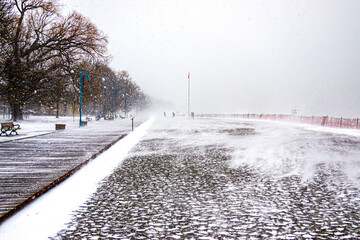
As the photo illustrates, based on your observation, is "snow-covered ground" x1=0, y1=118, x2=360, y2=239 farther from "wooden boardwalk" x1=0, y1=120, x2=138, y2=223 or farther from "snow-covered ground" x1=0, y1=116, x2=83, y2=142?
"snow-covered ground" x1=0, y1=116, x2=83, y2=142

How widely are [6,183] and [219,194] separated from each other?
4540mm

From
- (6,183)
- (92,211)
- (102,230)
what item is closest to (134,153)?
→ (6,183)

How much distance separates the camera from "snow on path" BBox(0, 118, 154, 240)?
4430 mm

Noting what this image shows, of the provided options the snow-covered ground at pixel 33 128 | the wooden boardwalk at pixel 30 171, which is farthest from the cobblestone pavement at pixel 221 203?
the snow-covered ground at pixel 33 128

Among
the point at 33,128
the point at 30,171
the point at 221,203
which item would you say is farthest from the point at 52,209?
the point at 33,128

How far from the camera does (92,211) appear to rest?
530 centimetres

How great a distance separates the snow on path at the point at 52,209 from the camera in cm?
443

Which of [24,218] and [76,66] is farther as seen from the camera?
[76,66]

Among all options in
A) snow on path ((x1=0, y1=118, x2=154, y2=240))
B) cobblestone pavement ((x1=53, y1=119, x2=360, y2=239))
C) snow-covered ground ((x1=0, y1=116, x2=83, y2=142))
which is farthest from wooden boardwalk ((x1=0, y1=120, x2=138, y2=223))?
snow-covered ground ((x1=0, y1=116, x2=83, y2=142))

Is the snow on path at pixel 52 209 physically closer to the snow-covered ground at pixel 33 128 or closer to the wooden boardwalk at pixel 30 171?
the wooden boardwalk at pixel 30 171

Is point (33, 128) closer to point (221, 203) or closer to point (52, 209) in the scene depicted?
point (52, 209)

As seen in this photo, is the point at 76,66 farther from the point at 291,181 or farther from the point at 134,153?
the point at 291,181

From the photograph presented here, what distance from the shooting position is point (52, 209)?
17.9ft

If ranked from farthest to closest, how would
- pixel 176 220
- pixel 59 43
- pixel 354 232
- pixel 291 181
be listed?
pixel 59 43 < pixel 291 181 < pixel 176 220 < pixel 354 232
